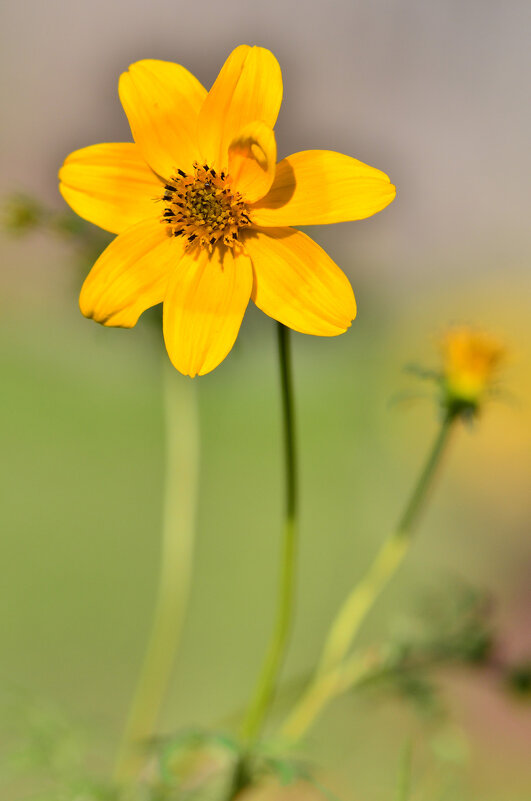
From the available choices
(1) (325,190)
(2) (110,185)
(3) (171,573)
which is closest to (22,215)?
(2) (110,185)

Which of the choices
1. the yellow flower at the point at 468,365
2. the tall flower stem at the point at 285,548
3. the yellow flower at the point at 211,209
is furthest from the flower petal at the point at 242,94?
the yellow flower at the point at 468,365

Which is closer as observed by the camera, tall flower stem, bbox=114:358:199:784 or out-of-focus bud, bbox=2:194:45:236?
out-of-focus bud, bbox=2:194:45:236

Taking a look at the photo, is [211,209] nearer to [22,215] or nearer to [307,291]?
[307,291]

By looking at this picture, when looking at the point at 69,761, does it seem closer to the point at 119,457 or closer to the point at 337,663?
the point at 337,663

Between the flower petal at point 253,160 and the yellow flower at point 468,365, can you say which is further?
the yellow flower at point 468,365

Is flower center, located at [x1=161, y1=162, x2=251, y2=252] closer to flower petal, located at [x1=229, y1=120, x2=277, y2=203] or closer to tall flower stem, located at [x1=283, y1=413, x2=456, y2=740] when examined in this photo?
Result: flower petal, located at [x1=229, y1=120, x2=277, y2=203]

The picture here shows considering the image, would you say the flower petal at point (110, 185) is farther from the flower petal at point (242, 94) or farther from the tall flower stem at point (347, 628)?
the tall flower stem at point (347, 628)

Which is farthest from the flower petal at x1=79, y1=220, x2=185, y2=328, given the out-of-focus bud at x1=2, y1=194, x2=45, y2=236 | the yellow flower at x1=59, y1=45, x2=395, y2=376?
the out-of-focus bud at x1=2, y1=194, x2=45, y2=236
